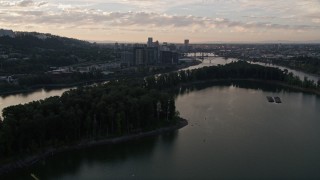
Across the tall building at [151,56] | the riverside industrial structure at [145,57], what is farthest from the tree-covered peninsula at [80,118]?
the tall building at [151,56]

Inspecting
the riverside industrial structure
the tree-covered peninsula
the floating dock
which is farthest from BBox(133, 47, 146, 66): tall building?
the tree-covered peninsula

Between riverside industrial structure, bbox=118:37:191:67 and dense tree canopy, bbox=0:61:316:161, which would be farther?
riverside industrial structure, bbox=118:37:191:67

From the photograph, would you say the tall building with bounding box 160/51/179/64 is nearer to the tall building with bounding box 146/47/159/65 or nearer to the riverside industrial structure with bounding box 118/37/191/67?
the riverside industrial structure with bounding box 118/37/191/67

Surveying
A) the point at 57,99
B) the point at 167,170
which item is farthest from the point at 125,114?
the point at 167,170

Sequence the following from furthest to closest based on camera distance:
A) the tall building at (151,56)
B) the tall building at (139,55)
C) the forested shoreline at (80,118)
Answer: the tall building at (151,56), the tall building at (139,55), the forested shoreline at (80,118)

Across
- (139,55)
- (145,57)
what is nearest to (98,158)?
(139,55)

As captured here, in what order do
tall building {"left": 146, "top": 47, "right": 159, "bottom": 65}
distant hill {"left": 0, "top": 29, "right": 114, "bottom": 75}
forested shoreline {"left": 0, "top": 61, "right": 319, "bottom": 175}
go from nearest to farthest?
1. forested shoreline {"left": 0, "top": 61, "right": 319, "bottom": 175}
2. distant hill {"left": 0, "top": 29, "right": 114, "bottom": 75}
3. tall building {"left": 146, "top": 47, "right": 159, "bottom": 65}

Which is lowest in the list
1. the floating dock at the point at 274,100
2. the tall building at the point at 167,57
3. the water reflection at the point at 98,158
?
the water reflection at the point at 98,158

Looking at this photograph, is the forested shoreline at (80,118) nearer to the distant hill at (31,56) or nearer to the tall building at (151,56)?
the distant hill at (31,56)
